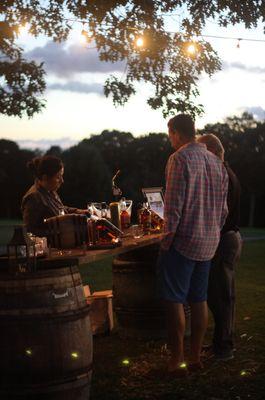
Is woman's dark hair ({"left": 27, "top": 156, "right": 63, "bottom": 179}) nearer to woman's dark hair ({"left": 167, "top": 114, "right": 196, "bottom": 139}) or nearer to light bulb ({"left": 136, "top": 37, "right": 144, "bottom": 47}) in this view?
woman's dark hair ({"left": 167, "top": 114, "right": 196, "bottom": 139})

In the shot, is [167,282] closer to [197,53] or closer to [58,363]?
[58,363]

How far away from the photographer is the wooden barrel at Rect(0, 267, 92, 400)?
184 inches

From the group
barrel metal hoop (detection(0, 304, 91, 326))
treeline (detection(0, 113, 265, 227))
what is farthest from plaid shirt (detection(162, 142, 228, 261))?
treeline (detection(0, 113, 265, 227))

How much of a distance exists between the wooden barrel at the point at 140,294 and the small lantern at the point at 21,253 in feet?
9.01

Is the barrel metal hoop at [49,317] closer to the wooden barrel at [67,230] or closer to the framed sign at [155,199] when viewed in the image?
the wooden barrel at [67,230]

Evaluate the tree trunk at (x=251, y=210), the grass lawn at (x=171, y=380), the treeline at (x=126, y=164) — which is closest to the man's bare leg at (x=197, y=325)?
the grass lawn at (x=171, y=380)

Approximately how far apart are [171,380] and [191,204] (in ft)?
4.64

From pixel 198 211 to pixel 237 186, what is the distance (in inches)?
38.5

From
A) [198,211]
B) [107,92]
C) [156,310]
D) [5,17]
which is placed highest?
[5,17]

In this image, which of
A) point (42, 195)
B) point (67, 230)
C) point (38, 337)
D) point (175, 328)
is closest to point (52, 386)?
point (38, 337)

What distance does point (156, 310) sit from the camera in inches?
298

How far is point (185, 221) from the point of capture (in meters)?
6.00

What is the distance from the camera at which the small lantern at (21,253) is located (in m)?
4.81

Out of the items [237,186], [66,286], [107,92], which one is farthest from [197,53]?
[66,286]
